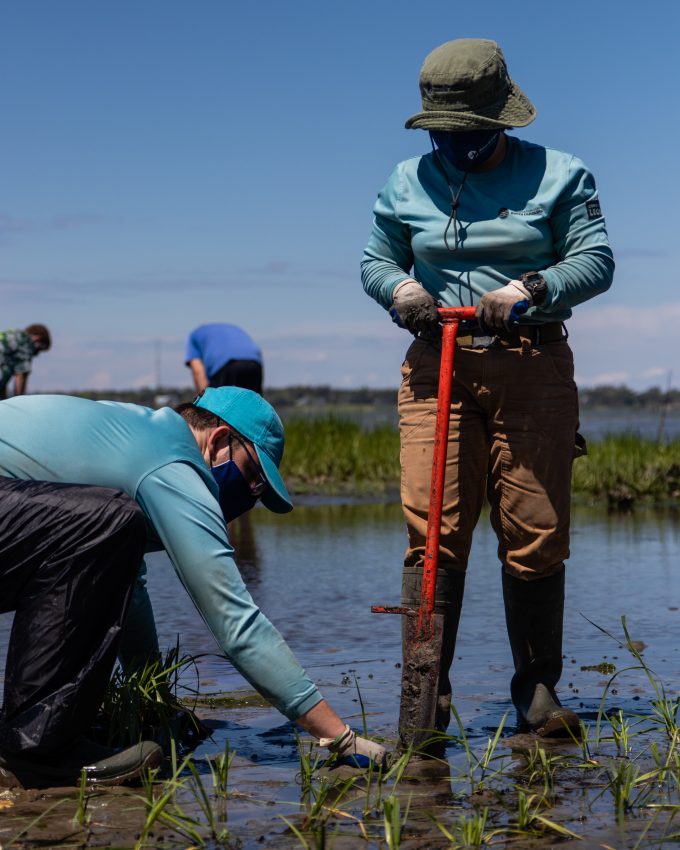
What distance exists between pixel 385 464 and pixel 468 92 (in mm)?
10270

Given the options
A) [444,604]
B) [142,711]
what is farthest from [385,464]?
[142,711]

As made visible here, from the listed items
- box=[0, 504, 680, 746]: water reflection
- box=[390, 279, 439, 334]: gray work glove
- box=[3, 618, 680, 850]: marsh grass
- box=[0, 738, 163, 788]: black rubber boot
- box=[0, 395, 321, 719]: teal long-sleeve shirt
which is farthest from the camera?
box=[0, 504, 680, 746]: water reflection

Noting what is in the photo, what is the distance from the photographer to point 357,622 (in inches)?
265

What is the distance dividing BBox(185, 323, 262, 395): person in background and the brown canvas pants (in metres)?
5.82

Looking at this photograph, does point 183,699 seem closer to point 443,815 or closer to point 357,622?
point 443,815

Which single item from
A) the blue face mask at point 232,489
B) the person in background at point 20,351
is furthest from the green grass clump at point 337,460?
the blue face mask at point 232,489

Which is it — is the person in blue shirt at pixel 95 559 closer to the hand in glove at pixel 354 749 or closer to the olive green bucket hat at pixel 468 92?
the hand in glove at pixel 354 749

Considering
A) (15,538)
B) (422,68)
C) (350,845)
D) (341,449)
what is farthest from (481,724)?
(341,449)

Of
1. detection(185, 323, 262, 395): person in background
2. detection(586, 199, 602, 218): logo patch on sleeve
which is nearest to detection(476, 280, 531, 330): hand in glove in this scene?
detection(586, 199, 602, 218): logo patch on sleeve

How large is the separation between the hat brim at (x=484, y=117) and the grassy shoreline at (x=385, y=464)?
8.28m

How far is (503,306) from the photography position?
4.16 meters

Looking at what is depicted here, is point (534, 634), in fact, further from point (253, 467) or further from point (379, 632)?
point (379, 632)

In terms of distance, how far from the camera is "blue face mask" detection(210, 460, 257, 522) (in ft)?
13.1

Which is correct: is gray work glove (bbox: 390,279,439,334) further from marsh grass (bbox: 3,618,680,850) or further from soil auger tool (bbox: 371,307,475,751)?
marsh grass (bbox: 3,618,680,850)
